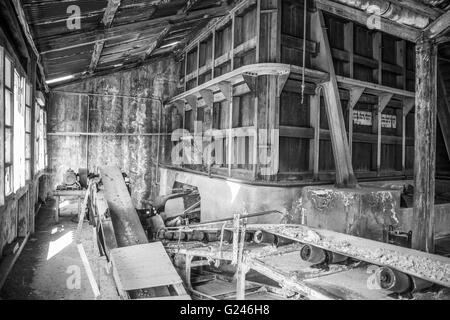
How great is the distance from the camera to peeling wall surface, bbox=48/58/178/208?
36.2 feet

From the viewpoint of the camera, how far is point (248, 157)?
709 cm

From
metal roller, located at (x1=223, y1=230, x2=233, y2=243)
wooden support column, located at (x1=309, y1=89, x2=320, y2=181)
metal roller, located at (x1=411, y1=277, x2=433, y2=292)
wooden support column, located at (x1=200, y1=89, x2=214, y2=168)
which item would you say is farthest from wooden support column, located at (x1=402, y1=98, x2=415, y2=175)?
metal roller, located at (x1=411, y1=277, x2=433, y2=292)

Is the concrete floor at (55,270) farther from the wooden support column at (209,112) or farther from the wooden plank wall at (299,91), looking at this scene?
the wooden support column at (209,112)

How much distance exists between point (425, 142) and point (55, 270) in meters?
6.13

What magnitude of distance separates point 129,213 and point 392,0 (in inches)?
232

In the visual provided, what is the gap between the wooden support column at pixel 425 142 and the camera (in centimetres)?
440

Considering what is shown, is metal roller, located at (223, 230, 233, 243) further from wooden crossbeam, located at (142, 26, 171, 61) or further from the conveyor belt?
wooden crossbeam, located at (142, 26, 171, 61)

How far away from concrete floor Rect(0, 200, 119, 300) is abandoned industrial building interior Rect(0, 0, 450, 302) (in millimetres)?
36

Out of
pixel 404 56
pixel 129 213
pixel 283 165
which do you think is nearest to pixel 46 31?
pixel 129 213

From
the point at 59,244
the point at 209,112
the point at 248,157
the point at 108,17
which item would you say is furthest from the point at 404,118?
the point at 59,244

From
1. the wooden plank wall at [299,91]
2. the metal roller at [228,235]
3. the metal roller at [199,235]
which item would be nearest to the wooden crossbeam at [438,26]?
the wooden plank wall at [299,91]

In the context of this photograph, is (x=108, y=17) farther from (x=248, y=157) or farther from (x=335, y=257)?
(x=335, y=257)

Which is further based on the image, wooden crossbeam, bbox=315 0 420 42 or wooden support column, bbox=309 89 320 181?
wooden support column, bbox=309 89 320 181
